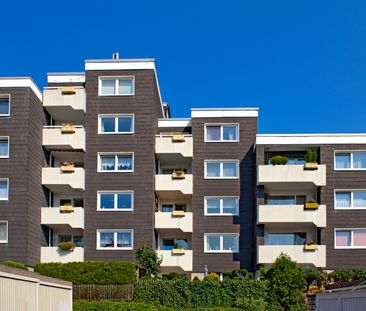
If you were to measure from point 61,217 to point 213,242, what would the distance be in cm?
848

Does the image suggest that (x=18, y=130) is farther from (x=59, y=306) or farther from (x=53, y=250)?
(x=59, y=306)

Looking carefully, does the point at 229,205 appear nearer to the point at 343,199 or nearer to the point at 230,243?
the point at 230,243

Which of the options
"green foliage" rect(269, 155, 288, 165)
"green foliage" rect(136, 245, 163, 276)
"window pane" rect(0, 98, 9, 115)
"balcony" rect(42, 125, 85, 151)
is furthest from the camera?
"green foliage" rect(269, 155, 288, 165)

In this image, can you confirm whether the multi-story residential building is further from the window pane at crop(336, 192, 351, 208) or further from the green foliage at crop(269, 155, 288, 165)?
the green foliage at crop(269, 155, 288, 165)

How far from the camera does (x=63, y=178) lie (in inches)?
1550

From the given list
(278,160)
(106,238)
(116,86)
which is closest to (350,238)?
(278,160)

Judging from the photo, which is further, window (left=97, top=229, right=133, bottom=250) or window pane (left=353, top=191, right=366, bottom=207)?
window pane (left=353, top=191, right=366, bottom=207)

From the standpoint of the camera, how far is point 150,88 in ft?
132

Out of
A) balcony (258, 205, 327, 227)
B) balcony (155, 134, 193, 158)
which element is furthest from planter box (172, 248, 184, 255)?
balcony (155, 134, 193, 158)

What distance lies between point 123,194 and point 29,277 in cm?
2215

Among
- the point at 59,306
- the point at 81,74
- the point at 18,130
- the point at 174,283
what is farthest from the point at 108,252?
the point at 59,306

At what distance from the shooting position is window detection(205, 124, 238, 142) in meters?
42.0

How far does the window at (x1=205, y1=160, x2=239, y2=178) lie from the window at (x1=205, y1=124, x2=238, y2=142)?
1.28m

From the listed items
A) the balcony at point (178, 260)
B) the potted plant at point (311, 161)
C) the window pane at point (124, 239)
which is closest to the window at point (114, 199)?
the window pane at point (124, 239)
